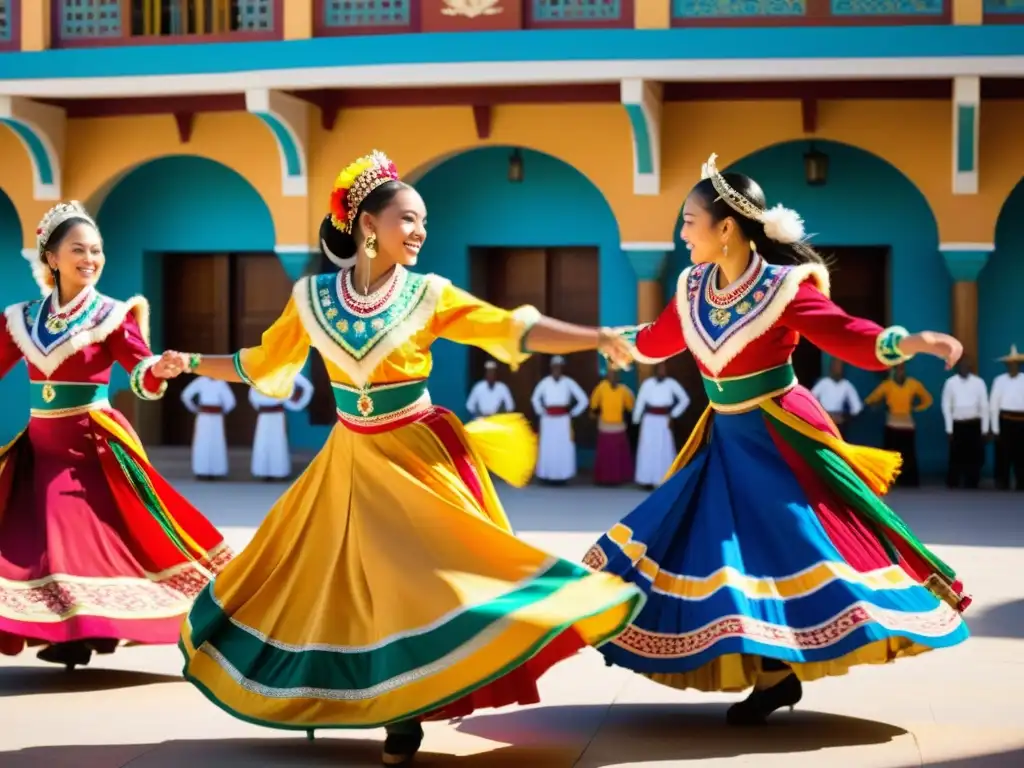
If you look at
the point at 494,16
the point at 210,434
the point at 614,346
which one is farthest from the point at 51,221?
the point at 210,434

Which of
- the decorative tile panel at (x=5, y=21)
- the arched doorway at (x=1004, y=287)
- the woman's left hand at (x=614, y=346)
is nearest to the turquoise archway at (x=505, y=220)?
the arched doorway at (x=1004, y=287)

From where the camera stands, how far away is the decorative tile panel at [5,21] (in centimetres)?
1479

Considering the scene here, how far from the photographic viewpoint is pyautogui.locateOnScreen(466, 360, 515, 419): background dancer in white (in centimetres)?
1465

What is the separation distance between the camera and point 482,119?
1448cm

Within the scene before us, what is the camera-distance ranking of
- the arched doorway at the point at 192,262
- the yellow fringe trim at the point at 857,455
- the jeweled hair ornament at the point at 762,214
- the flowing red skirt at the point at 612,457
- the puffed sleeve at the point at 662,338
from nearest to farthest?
the yellow fringe trim at the point at 857,455
the jeweled hair ornament at the point at 762,214
the puffed sleeve at the point at 662,338
the flowing red skirt at the point at 612,457
the arched doorway at the point at 192,262

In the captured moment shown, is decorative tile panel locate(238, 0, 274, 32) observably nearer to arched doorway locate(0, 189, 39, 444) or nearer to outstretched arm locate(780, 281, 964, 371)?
arched doorway locate(0, 189, 39, 444)

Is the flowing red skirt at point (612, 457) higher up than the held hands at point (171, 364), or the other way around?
the held hands at point (171, 364)

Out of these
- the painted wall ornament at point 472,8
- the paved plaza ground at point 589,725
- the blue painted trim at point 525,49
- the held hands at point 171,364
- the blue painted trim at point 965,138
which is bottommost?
the paved plaza ground at point 589,725

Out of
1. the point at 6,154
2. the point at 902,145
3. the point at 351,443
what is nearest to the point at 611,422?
the point at 902,145

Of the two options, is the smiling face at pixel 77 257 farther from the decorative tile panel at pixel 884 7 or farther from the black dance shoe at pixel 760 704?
the decorative tile panel at pixel 884 7

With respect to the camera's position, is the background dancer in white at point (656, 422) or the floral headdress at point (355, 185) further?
the background dancer in white at point (656, 422)

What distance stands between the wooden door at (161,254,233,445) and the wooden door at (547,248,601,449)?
11.3 feet

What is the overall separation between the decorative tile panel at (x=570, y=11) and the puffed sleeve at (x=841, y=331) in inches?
358

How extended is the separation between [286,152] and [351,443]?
10407 mm
